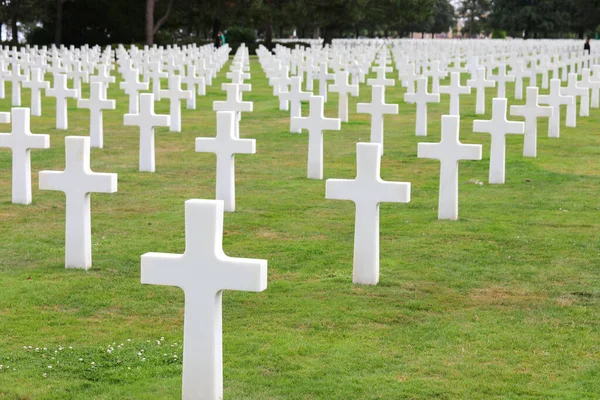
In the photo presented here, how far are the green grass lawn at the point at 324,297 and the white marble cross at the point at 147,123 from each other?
0.21 meters

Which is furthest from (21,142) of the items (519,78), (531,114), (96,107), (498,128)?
(519,78)

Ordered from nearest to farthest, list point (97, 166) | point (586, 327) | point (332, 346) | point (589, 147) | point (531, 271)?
point (332, 346)
point (586, 327)
point (531, 271)
point (97, 166)
point (589, 147)

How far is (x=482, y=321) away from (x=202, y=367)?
225cm

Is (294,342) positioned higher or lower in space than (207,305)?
lower

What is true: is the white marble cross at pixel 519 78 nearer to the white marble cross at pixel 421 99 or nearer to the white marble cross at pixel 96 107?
the white marble cross at pixel 421 99

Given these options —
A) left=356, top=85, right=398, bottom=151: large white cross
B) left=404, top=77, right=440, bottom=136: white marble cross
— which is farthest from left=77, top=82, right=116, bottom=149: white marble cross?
left=404, top=77, right=440, bottom=136: white marble cross

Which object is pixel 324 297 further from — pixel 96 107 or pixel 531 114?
pixel 96 107

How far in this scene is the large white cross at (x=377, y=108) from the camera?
14.5 m

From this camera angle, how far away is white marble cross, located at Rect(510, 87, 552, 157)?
48.0 ft

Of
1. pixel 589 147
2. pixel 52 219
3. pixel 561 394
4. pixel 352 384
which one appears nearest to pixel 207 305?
pixel 352 384

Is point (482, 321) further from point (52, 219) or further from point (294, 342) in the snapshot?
point (52, 219)

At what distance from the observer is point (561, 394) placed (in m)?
5.63

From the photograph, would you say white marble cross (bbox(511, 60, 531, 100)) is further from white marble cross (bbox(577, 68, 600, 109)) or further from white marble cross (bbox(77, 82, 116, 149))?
white marble cross (bbox(77, 82, 116, 149))

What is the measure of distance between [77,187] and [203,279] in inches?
123
